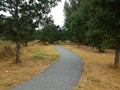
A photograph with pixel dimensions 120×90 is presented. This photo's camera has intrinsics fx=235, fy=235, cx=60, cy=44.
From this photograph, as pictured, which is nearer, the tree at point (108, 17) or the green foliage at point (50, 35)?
the tree at point (108, 17)

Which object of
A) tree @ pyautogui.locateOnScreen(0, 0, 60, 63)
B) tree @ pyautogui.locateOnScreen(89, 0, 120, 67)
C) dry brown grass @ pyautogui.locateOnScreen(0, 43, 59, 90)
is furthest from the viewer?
tree @ pyautogui.locateOnScreen(0, 0, 60, 63)

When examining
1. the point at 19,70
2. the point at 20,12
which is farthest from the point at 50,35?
the point at 19,70

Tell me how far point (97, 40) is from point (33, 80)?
2143 cm

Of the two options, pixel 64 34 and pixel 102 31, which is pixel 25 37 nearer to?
pixel 102 31

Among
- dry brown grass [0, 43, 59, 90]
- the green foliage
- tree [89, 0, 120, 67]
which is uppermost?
tree [89, 0, 120, 67]

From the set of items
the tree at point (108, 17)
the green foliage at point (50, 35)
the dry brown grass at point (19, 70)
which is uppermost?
the tree at point (108, 17)

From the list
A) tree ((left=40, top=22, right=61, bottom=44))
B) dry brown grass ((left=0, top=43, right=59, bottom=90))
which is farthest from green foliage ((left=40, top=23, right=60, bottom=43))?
dry brown grass ((left=0, top=43, right=59, bottom=90))

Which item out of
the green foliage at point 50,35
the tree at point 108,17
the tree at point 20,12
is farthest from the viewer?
the green foliage at point 50,35

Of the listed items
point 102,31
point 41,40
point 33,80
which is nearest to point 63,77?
point 33,80

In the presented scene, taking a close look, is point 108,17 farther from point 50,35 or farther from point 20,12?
point 50,35

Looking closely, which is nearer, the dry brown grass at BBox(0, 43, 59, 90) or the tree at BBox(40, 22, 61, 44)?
the dry brown grass at BBox(0, 43, 59, 90)

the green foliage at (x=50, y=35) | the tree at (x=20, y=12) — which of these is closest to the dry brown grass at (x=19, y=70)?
the tree at (x=20, y=12)

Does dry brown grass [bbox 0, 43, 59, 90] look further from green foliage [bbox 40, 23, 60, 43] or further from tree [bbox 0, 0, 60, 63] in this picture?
green foliage [bbox 40, 23, 60, 43]

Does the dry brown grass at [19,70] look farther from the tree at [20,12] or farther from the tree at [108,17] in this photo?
the tree at [108,17]
